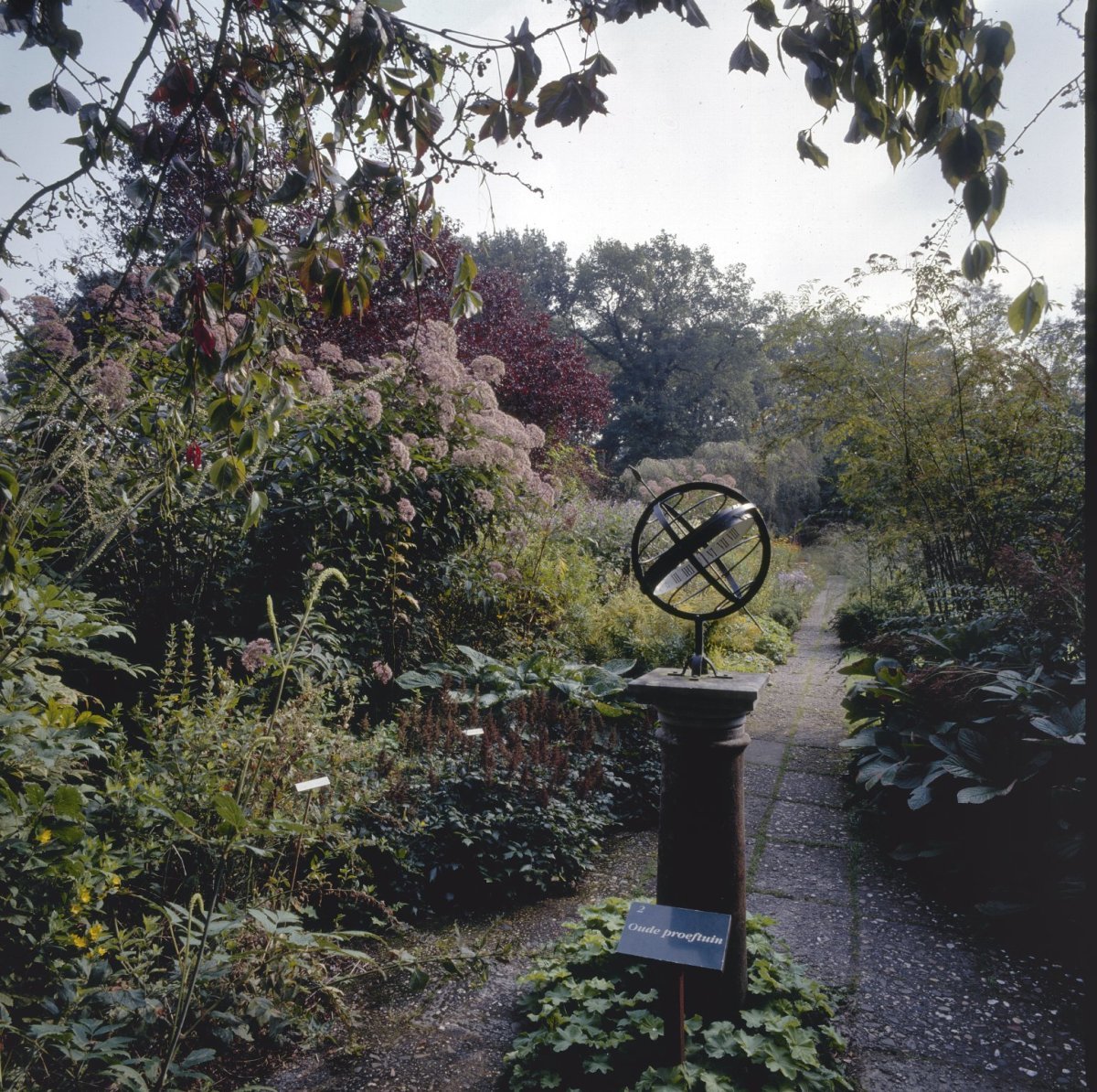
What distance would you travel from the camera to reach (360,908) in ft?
8.37

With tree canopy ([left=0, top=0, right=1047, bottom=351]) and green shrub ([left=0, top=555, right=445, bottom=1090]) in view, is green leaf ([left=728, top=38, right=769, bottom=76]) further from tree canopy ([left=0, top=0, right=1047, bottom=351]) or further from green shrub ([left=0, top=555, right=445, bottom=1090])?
green shrub ([left=0, top=555, right=445, bottom=1090])

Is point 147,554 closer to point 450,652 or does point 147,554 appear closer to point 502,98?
point 450,652

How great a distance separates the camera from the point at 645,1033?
75.0 inches

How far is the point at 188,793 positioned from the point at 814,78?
2275 mm

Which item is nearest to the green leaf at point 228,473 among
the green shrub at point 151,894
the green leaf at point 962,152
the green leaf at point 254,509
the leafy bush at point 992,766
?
the green leaf at point 254,509

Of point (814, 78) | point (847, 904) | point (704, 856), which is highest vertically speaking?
point (814, 78)

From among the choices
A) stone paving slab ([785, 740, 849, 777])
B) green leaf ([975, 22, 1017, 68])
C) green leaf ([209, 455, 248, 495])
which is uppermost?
green leaf ([975, 22, 1017, 68])

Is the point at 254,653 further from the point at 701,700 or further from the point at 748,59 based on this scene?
the point at 748,59

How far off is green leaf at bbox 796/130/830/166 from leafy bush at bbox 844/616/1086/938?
2.21 m

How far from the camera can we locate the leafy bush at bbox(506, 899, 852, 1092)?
1806 mm

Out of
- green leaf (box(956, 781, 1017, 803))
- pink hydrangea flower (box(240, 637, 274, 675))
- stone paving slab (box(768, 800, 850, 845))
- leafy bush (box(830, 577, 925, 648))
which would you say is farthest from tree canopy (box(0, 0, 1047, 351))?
leafy bush (box(830, 577, 925, 648))

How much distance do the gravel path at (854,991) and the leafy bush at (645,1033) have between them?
115mm

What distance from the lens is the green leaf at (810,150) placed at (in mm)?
1483

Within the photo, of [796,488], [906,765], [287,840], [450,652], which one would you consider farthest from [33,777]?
[796,488]
